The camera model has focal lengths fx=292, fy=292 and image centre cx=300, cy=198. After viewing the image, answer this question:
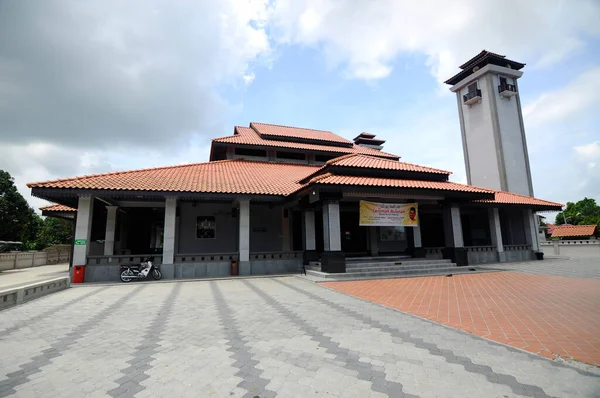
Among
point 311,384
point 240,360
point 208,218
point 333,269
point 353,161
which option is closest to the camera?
point 311,384

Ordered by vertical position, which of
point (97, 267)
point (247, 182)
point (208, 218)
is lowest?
point (97, 267)

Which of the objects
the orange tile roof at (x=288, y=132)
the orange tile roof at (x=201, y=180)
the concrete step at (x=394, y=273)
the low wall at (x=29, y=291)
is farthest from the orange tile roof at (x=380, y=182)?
the low wall at (x=29, y=291)

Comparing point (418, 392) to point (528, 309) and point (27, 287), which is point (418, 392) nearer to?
point (528, 309)

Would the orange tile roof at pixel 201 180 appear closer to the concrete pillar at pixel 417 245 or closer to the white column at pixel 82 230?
the white column at pixel 82 230

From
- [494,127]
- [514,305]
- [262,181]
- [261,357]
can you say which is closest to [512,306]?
[514,305]

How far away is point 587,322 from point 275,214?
13.5 metres

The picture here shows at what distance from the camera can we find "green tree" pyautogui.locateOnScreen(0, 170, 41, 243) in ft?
91.7

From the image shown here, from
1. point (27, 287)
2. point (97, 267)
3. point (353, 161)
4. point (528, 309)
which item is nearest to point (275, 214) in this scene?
point (353, 161)

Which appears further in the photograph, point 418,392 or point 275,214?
point 275,214

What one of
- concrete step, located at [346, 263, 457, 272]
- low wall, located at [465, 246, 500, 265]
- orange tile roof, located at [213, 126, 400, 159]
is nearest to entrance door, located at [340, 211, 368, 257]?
concrete step, located at [346, 263, 457, 272]

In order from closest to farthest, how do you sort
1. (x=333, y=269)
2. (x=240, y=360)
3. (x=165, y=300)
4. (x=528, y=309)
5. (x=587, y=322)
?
(x=240, y=360) → (x=587, y=322) → (x=528, y=309) → (x=165, y=300) → (x=333, y=269)

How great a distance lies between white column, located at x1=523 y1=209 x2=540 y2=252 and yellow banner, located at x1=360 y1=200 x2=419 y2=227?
11386 mm

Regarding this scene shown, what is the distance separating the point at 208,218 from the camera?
16.4 meters

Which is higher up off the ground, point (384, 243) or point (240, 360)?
point (384, 243)
